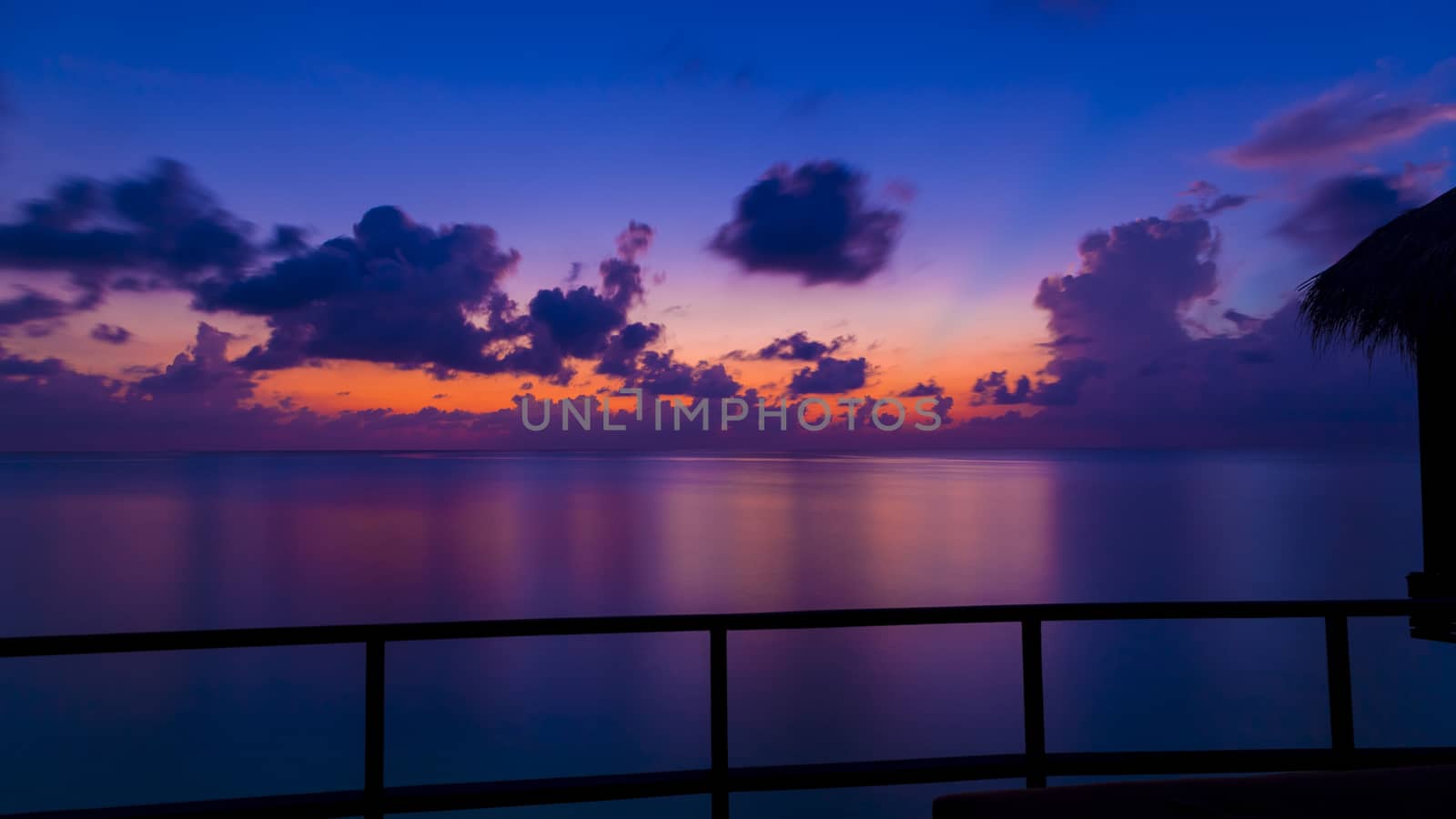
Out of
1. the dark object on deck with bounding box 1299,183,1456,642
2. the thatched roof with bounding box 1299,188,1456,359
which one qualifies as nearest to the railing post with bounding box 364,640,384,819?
the dark object on deck with bounding box 1299,183,1456,642

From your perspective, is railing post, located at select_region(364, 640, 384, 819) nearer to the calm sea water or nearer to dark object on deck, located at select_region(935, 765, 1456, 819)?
dark object on deck, located at select_region(935, 765, 1456, 819)

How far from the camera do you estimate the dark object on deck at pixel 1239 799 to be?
1326mm

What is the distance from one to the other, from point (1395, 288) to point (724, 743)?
738 cm

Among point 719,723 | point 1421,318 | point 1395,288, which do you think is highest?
point 1395,288

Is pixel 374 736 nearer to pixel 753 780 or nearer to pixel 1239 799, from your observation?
pixel 753 780

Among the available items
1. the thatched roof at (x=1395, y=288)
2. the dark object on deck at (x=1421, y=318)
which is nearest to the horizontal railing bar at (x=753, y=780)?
the dark object on deck at (x=1421, y=318)

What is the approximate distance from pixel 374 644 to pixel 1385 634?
16530mm

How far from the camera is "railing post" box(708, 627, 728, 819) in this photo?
1.95m

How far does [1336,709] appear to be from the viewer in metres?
2.14

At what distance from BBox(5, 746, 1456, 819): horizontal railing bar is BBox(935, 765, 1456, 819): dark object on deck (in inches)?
14.9

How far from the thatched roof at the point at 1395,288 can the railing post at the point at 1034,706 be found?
633 centimetres

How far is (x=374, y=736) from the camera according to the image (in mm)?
1927

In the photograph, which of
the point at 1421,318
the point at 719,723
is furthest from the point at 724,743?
the point at 1421,318

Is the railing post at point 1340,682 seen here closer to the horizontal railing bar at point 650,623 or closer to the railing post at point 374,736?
the horizontal railing bar at point 650,623
